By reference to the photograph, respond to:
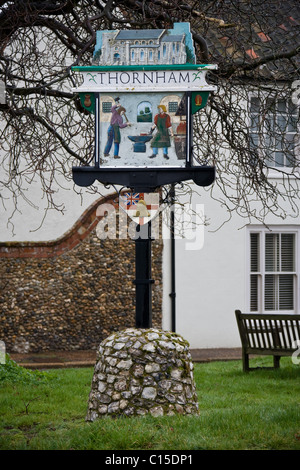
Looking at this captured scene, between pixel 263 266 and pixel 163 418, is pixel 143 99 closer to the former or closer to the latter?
pixel 163 418

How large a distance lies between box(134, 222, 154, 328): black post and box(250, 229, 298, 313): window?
417 inches

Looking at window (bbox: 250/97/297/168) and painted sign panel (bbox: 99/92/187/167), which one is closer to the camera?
painted sign panel (bbox: 99/92/187/167)

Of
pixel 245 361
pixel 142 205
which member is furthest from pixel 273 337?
pixel 142 205

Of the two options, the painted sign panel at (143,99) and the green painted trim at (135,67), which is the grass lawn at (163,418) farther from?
the green painted trim at (135,67)

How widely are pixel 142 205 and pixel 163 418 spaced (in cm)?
192

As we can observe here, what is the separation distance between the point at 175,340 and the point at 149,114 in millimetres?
2046

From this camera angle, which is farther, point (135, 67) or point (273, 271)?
point (273, 271)

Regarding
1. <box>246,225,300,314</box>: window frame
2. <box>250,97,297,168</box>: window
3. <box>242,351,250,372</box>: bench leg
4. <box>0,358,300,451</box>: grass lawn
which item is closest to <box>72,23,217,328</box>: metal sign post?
<box>0,358,300,451</box>: grass lawn

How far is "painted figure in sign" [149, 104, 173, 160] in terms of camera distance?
7.00 m

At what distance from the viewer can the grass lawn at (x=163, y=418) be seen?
5902 mm

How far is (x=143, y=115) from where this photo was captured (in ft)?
23.1

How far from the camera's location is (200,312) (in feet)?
55.4

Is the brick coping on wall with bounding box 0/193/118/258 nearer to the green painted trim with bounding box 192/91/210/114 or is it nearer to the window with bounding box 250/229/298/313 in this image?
the window with bounding box 250/229/298/313
